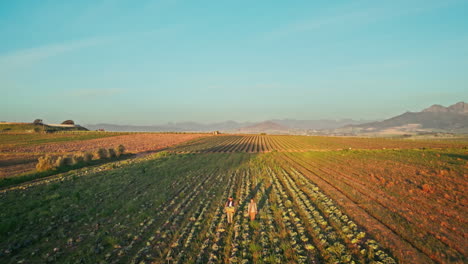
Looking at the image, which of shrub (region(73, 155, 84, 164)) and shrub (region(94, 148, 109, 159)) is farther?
shrub (region(94, 148, 109, 159))

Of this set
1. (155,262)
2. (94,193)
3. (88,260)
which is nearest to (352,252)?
(155,262)

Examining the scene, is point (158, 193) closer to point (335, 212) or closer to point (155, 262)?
point (155, 262)

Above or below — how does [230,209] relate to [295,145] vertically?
above

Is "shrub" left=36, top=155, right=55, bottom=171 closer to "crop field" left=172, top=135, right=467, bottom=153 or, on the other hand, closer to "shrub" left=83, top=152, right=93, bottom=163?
"shrub" left=83, top=152, right=93, bottom=163

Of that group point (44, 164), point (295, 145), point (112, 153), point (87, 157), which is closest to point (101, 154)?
point (112, 153)

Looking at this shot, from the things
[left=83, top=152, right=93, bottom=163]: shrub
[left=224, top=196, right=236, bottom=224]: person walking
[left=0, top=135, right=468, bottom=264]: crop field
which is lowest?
[left=0, top=135, right=468, bottom=264]: crop field

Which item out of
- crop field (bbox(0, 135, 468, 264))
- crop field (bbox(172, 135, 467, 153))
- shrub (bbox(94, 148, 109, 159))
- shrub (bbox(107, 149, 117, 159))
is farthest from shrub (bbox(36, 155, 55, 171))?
crop field (bbox(172, 135, 467, 153))

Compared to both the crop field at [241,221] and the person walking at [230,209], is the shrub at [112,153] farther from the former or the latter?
the person walking at [230,209]

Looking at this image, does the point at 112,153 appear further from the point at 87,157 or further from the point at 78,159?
the point at 78,159

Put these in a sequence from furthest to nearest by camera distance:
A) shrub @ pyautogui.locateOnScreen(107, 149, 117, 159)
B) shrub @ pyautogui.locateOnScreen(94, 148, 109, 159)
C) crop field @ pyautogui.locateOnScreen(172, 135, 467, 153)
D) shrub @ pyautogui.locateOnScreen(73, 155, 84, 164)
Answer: crop field @ pyautogui.locateOnScreen(172, 135, 467, 153), shrub @ pyautogui.locateOnScreen(107, 149, 117, 159), shrub @ pyautogui.locateOnScreen(94, 148, 109, 159), shrub @ pyautogui.locateOnScreen(73, 155, 84, 164)
